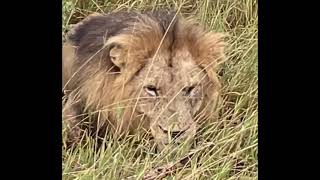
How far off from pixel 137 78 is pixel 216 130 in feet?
0.89

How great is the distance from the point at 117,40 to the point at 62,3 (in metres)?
0.19

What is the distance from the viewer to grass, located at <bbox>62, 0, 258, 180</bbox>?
2484 millimetres

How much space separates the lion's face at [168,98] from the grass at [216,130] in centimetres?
4

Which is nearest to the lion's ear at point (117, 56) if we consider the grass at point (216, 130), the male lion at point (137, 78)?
the male lion at point (137, 78)

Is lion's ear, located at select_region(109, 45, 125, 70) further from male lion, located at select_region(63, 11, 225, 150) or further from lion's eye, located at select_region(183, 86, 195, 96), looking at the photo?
lion's eye, located at select_region(183, 86, 195, 96)

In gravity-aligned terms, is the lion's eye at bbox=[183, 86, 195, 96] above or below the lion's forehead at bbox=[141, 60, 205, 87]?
below

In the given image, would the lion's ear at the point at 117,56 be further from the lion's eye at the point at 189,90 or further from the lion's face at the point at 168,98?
the lion's eye at the point at 189,90

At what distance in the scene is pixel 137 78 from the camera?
2.52 meters

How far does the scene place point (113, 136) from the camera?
8.23 ft

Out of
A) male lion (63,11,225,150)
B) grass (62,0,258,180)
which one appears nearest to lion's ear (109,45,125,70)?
male lion (63,11,225,150)

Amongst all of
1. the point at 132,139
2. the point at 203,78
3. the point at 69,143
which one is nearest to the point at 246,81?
the point at 203,78

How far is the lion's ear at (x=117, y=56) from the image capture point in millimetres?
2510

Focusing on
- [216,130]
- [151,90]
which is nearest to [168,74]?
[151,90]

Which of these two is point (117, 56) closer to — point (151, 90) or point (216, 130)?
point (151, 90)
